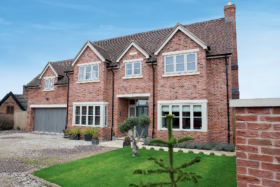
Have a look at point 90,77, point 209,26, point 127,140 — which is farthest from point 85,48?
point 209,26

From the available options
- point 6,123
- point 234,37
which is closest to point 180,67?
point 234,37

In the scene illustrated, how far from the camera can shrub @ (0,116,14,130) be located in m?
23.7

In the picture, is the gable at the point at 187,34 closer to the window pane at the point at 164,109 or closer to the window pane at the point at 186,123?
the window pane at the point at 164,109

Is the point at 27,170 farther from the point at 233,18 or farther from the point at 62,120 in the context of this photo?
the point at 233,18

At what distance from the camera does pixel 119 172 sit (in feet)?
22.2

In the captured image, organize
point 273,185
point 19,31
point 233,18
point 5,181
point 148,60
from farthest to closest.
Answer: point 19,31, point 233,18, point 148,60, point 5,181, point 273,185

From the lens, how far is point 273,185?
85.0 inches

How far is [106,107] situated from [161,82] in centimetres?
568

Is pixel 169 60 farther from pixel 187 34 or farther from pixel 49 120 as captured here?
pixel 49 120

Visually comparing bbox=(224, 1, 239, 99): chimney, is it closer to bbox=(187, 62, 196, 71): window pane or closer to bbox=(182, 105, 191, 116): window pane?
bbox=(187, 62, 196, 71): window pane

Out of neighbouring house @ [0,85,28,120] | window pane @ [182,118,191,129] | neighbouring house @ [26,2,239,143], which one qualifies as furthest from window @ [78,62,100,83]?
neighbouring house @ [0,85,28,120]

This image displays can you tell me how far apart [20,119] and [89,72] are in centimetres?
1437

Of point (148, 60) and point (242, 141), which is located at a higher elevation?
point (148, 60)

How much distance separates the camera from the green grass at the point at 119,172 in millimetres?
5750
